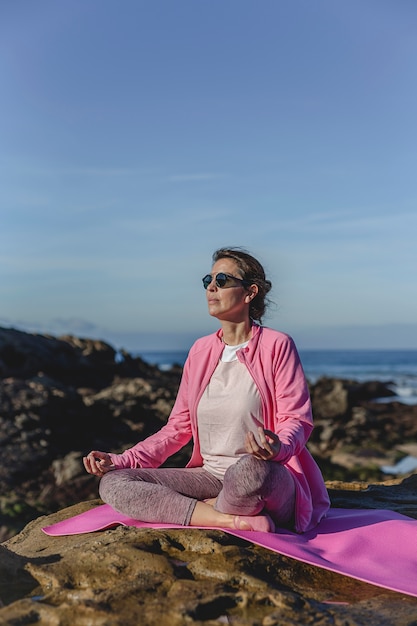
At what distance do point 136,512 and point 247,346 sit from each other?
1235 mm

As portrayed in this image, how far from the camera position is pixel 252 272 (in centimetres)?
475

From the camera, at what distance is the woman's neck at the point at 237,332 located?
4.82 m

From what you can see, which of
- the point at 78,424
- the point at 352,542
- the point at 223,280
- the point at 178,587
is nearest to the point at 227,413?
the point at 223,280

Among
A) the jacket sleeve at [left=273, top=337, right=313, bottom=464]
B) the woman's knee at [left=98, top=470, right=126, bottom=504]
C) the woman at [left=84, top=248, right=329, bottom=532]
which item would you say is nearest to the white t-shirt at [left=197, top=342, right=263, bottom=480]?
the woman at [left=84, top=248, right=329, bottom=532]

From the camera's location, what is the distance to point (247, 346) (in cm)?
473

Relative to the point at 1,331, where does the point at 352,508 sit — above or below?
below

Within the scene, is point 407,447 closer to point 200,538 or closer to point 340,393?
point 340,393

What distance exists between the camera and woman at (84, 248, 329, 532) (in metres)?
4.20

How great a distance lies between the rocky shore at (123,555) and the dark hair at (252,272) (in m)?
1.51

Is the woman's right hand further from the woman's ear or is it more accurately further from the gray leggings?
the woman's ear

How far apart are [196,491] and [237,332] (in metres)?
1.06

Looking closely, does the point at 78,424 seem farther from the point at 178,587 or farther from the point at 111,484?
the point at 178,587

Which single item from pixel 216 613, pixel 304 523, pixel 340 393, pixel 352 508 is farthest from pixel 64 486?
pixel 340 393

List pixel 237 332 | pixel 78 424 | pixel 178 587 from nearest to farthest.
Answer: pixel 178 587 < pixel 237 332 < pixel 78 424
